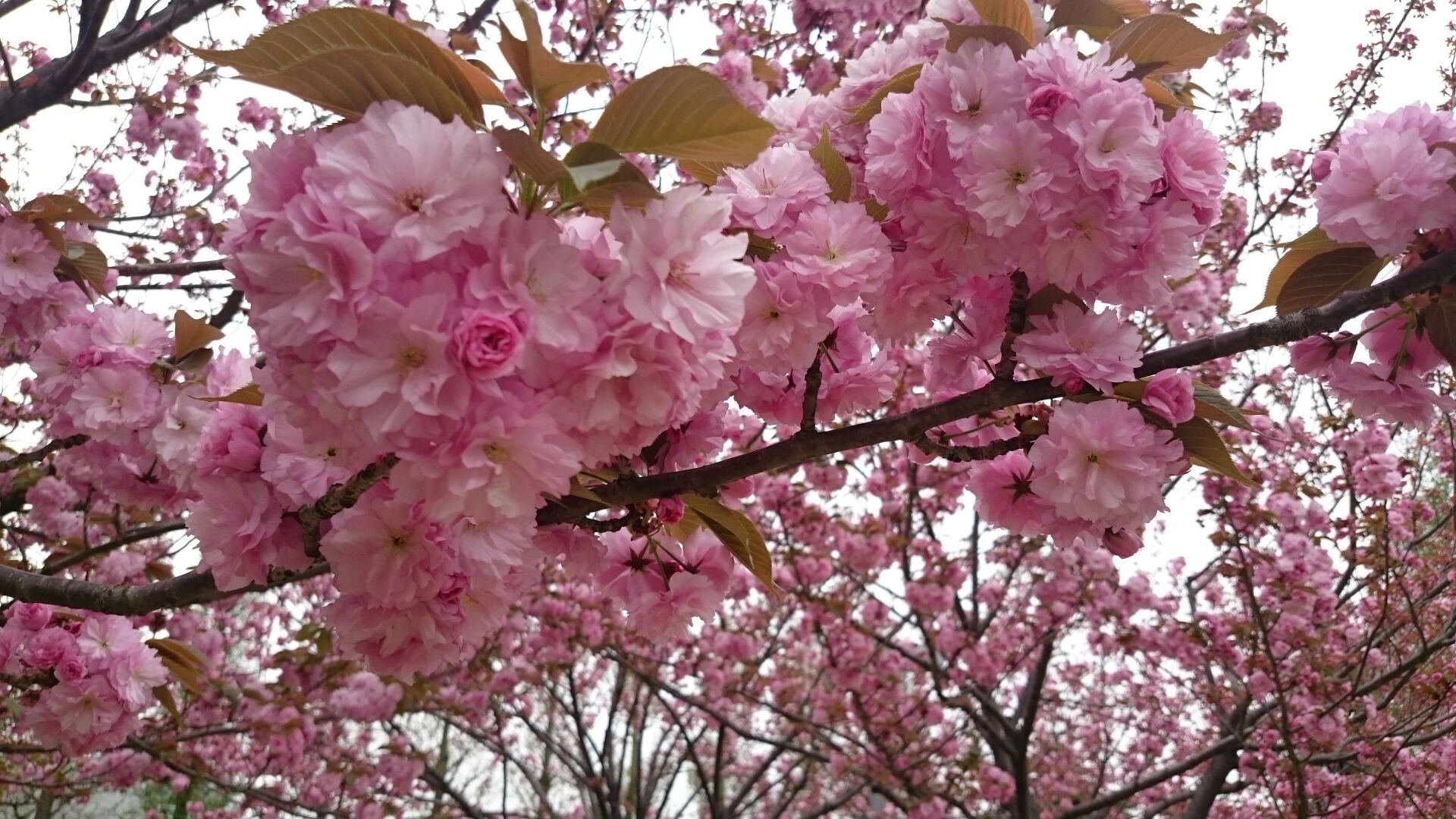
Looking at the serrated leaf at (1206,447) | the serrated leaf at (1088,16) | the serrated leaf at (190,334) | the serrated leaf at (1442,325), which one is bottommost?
the serrated leaf at (1206,447)

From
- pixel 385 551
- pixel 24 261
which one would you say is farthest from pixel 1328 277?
pixel 24 261

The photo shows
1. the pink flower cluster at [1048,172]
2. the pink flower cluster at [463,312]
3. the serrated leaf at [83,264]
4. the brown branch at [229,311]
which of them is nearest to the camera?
the pink flower cluster at [463,312]

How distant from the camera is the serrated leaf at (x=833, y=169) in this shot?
1.13 meters

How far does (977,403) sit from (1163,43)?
0.47 meters

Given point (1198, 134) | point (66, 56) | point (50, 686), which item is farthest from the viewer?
point (66, 56)

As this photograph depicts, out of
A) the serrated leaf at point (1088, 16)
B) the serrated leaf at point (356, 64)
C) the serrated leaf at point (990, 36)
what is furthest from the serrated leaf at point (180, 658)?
the serrated leaf at point (1088, 16)

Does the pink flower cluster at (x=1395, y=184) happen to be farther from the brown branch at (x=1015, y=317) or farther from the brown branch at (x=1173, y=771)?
the brown branch at (x=1173, y=771)

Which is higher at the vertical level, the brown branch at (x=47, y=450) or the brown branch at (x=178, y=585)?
the brown branch at (x=47, y=450)

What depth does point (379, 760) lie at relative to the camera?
6.41m

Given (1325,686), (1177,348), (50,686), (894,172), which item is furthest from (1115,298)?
(1325,686)

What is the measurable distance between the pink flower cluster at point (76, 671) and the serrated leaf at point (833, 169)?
1772 millimetres

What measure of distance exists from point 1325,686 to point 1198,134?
12.4ft

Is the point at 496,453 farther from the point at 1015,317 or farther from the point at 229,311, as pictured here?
the point at 229,311

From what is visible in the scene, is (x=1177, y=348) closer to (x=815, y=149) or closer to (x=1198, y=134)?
(x=1198, y=134)
